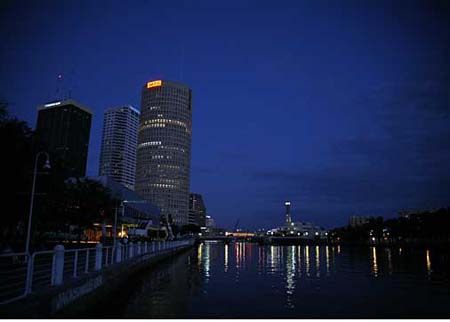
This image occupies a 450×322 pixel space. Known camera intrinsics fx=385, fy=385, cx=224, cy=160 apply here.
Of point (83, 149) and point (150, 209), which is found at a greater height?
point (83, 149)

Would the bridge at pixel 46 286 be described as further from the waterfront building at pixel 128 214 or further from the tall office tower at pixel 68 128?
the tall office tower at pixel 68 128

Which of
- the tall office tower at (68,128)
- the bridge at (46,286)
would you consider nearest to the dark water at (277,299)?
the bridge at (46,286)

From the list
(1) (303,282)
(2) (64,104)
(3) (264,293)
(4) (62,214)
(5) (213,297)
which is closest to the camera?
(5) (213,297)

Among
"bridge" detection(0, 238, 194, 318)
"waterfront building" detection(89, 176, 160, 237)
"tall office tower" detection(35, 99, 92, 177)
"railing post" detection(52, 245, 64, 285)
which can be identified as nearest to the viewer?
"bridge" detection(0, 238, 194, 318)

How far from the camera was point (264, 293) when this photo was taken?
2044 cm

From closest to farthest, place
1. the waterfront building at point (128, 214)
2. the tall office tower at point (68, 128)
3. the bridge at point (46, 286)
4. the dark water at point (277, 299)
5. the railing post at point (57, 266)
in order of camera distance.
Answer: the bridge at point (46, 286)
the railing post at point (57, 266)
the dark water at point (277, 299)
the waterfront building at point (128, 214)
the tall office tower at point (68, 128)

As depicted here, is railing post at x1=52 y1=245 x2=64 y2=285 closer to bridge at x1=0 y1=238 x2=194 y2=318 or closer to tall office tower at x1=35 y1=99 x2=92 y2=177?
bridge at x1=0 y1=238 x2=194 y2=318

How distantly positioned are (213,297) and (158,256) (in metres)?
23.5

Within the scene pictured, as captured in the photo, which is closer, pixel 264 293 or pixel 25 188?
pixel 264 293

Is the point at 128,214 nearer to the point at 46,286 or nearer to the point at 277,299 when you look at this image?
the point at 277,299

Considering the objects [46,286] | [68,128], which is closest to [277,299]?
[46,286]

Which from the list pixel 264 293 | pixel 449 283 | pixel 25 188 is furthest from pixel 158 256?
pixel 449 283

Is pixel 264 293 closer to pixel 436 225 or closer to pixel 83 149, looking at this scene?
pixel 436 225

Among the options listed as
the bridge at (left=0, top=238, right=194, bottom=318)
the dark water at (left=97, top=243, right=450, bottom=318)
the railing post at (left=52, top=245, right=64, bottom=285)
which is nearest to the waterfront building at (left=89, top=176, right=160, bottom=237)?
the dark water at (left=97, top=243, right=450, bottom=318)
